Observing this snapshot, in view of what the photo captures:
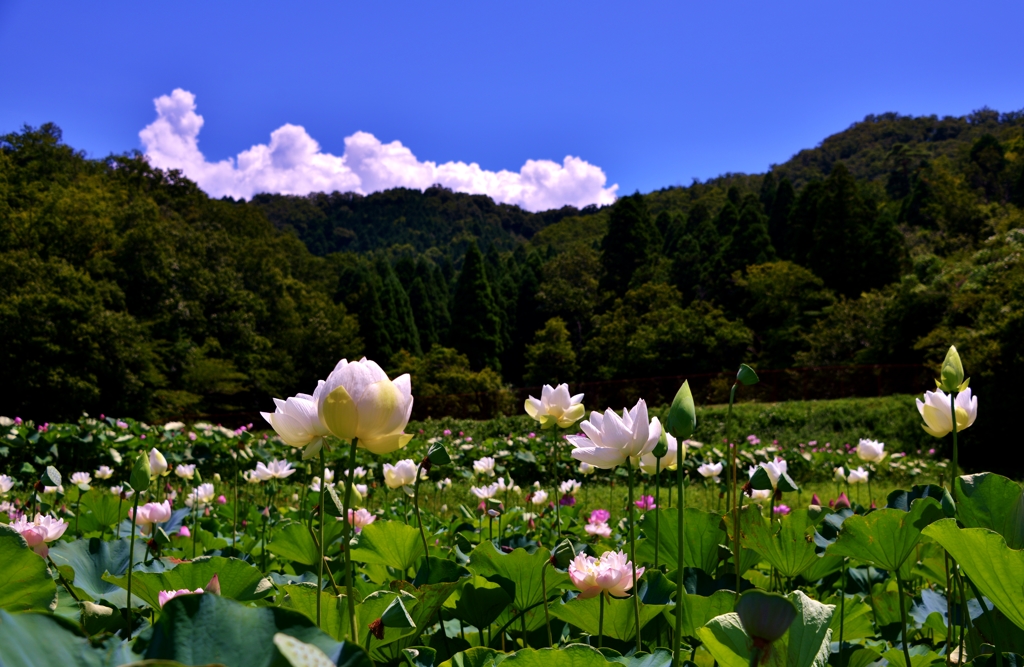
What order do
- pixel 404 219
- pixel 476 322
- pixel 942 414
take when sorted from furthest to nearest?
1. pixel 404 219
2. pixel 476 322
3. pixel 942 414

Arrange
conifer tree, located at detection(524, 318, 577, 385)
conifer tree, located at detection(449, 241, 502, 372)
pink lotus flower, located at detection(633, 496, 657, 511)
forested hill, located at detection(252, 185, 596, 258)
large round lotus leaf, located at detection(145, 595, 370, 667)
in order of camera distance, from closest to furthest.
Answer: large round lotus leaf, located at detection(145, 595, 370, 667), pink lotus flower, located at detection(633, 496, 657, 511), conifer tree, located at detection(524, 318, 577, 385), conifer tree, located at detection(449, 241, 502, 372), forested hill, located at detection(252, 185, 596, 258)

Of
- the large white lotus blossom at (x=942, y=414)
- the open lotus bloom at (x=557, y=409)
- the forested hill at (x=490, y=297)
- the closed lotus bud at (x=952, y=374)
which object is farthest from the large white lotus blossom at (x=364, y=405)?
the forested hill at (x=490, y=297)

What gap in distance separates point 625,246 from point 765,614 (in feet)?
→ 74.9

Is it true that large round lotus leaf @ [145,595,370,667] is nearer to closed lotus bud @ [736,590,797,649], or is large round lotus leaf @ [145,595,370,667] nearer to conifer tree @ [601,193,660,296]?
closed lotus bud @ [736,590,797,649]

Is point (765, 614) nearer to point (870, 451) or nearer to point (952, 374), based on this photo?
point (952, 374)

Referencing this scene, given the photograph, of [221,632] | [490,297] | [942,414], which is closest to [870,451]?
[942,414]

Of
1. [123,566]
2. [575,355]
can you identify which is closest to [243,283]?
[575,355]

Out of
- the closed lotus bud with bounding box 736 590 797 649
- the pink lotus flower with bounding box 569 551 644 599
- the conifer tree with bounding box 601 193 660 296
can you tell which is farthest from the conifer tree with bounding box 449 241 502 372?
the closed lotus bud with bounding box 736 590 797 649

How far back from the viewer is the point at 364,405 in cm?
64

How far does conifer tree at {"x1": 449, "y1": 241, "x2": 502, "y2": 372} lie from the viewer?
74.7 ft

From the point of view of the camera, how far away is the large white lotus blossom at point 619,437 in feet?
2.89

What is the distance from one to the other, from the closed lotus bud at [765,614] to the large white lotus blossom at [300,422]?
47 centimetres

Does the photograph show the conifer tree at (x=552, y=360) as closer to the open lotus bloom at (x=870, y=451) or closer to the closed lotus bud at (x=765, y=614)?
the open lotus bloom at (x=870, y=451)

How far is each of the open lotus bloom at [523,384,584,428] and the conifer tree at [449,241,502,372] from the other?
2124 centimetres
